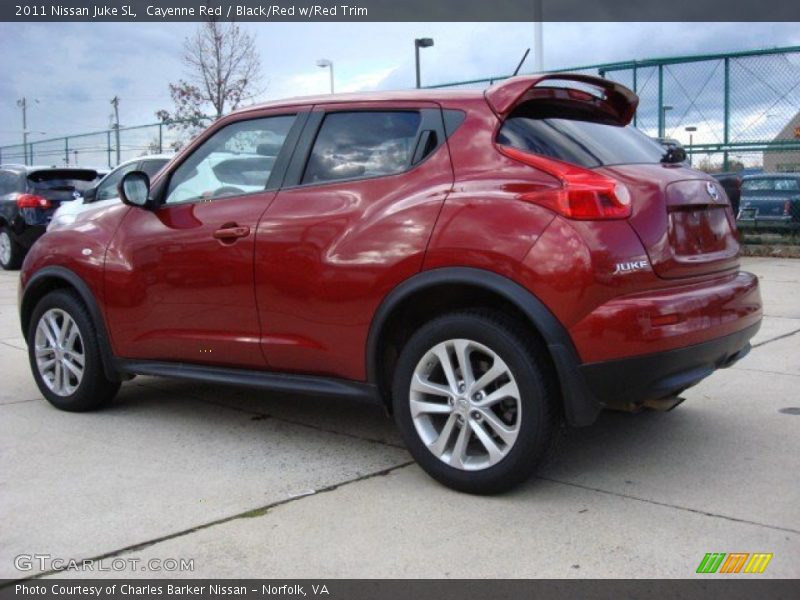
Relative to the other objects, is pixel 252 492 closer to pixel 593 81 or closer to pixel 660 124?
pixel 593 81

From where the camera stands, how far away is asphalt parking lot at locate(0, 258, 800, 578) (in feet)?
10.1

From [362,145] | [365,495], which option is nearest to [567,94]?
[362,145]

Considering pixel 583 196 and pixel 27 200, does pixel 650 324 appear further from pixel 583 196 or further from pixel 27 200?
pixel 27 200

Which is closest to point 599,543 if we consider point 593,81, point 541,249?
point 541,249

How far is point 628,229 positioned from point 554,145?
1.71ft

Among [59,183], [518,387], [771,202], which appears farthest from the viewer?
[59,183]

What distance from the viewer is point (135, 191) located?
4.71 metres

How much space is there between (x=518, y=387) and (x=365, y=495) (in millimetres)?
839

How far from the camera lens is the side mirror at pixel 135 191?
471 centimetres

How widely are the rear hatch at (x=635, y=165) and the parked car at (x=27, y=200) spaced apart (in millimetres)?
11672

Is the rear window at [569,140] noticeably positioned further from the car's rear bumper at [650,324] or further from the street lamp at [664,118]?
the street lamp at [664,118]

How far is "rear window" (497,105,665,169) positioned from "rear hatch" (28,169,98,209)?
11939 mm

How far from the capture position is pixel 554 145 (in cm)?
365

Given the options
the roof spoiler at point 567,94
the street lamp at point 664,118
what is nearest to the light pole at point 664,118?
the street lamp at point 664,118
